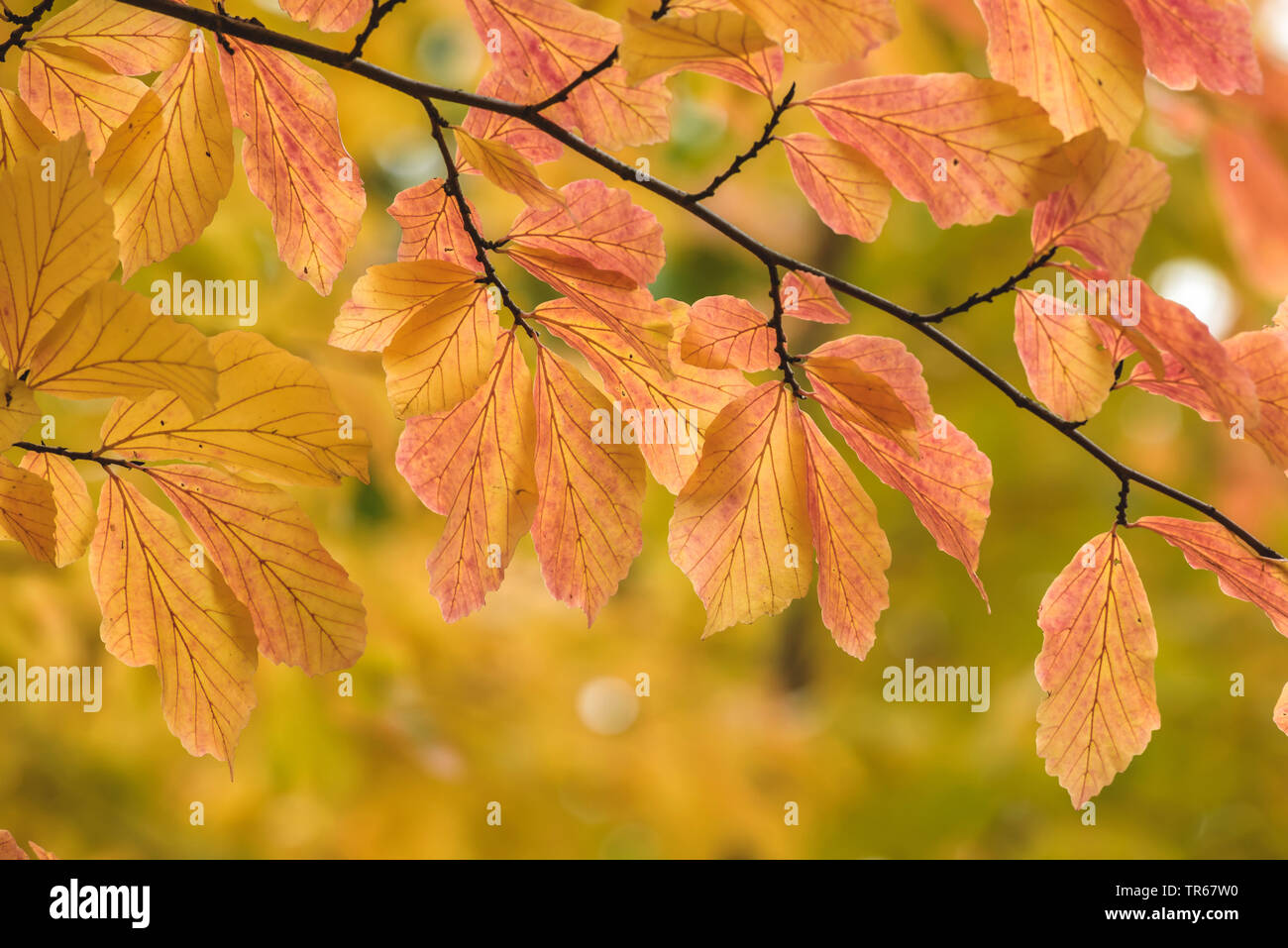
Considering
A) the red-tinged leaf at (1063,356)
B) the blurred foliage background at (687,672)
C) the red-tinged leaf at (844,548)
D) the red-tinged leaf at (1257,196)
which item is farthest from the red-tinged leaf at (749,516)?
the red-tinged leaf at (1257,196)

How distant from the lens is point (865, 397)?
19.9 inches

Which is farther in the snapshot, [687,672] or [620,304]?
[687,672]

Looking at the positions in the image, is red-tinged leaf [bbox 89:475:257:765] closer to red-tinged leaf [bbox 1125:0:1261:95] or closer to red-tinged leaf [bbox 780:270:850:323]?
red-tinged leaf [bbox 780:270:850:323]

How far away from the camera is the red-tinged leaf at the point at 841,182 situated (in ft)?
1.68

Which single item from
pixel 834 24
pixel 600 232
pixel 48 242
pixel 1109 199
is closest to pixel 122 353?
pixel 48 242

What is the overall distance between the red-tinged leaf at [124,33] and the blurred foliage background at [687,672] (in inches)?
18.9

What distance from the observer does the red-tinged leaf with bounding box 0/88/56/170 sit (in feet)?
1.78

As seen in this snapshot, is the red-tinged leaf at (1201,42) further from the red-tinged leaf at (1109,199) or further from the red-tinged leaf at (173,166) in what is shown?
the red-tinged leaf at (173,166)

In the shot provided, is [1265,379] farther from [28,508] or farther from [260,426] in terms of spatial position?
[28,508]

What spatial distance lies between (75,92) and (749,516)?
490mm

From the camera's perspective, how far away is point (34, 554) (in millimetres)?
502

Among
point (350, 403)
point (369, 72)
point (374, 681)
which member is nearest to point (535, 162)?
point (369, 72)

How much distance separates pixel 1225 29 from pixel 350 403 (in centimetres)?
114

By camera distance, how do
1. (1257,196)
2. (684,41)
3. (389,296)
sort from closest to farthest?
(684,41) → (389,296) → (1257,196)
